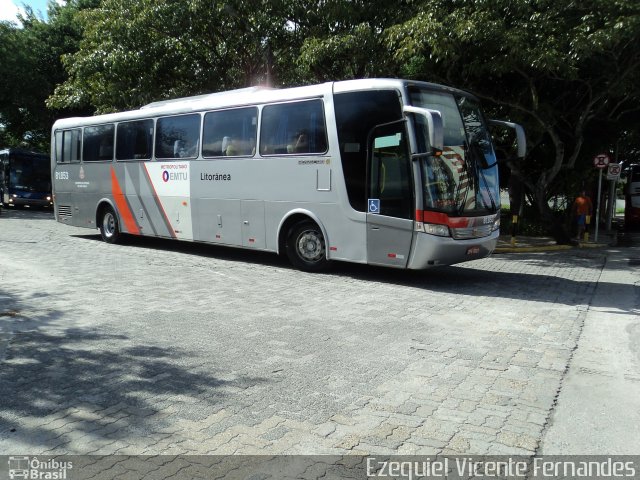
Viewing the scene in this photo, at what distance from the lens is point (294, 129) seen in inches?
414

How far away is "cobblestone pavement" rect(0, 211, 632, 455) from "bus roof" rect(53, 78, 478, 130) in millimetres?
3282

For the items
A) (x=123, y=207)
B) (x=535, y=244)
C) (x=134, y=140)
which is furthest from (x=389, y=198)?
(x=535, y=244)

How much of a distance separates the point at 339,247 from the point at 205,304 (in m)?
3.10

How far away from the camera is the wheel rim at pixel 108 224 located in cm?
1498

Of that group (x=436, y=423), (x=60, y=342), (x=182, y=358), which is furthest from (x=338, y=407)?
(x=60, y=342)

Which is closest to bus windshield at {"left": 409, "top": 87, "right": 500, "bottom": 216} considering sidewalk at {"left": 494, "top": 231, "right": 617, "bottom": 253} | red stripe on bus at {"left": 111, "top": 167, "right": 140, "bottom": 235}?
sidewalk at {"left": 494, "top": 231, "right": 617, "bottom": 253}

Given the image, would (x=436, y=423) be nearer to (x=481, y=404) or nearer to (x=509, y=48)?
(x=481, y=404)

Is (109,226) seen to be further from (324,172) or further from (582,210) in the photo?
(582,210)

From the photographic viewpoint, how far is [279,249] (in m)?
11.0

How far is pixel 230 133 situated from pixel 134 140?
3370 mm

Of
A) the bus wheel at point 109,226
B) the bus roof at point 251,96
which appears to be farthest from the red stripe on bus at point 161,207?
the bus wheel at point 109,226

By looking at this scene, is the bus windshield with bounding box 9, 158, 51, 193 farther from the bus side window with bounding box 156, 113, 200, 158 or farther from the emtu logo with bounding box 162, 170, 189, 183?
the emtu logo with bounding box 162, 170, 189, 183

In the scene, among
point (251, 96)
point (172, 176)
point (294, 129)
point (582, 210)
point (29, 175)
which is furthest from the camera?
point (29, 175)

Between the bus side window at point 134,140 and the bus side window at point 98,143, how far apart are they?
1.17ft
